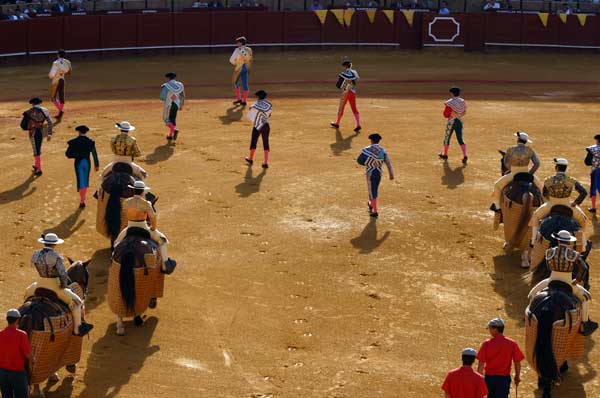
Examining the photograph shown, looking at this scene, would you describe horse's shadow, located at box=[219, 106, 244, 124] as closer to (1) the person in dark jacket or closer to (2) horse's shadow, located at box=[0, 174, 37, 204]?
(2) horse's shadow, located at box=[0, 174, 37, 204]

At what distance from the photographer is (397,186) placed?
22.7m

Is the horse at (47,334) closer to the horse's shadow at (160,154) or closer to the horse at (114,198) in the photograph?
the horse at (114,198)

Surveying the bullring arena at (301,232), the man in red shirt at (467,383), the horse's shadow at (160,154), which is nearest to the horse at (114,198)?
the bullring arena at (301,232)

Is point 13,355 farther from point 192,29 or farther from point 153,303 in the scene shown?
point 192,29

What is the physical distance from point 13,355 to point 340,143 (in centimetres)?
1453

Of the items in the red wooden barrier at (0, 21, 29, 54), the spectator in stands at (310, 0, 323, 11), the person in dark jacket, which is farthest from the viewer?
the spectator in stands at (310, 0, 323, 11)

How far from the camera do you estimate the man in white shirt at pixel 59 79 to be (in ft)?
89.4

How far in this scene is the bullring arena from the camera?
14.6m

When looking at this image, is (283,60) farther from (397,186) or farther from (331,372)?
(331,372)

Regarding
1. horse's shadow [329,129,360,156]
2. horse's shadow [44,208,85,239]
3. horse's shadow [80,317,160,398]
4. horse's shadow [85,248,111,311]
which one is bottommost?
horse's shadow [80,317,160,398]

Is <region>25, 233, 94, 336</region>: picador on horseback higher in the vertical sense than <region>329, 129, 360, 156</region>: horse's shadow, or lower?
higher

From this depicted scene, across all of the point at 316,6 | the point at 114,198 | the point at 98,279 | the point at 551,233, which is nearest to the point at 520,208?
the point at 551,233

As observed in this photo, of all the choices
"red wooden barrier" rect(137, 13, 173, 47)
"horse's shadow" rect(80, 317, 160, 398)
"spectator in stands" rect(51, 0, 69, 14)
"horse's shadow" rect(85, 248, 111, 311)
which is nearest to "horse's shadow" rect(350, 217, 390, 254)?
"horse's shadow" rect(85, 248, 111, 311)

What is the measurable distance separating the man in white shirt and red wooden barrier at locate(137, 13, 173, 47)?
10546 mm
